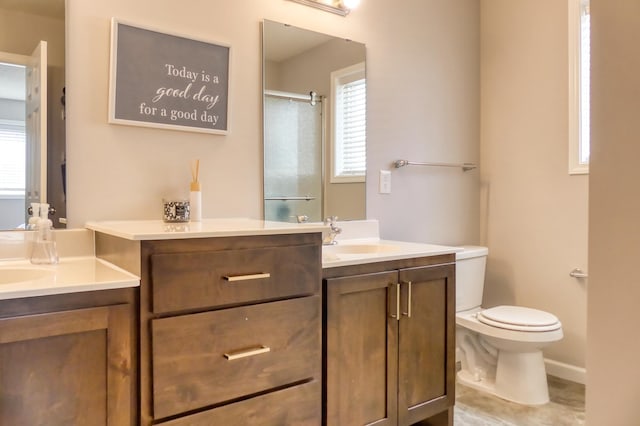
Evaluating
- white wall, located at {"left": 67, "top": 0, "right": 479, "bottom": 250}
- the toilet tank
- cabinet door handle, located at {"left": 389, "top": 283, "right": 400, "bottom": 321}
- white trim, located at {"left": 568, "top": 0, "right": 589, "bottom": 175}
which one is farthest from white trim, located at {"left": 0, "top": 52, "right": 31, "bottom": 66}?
white trim, located at {"left": 568, "top": 0, "right": 589, "bottom": 175}

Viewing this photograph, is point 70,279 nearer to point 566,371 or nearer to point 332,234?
point 332,234

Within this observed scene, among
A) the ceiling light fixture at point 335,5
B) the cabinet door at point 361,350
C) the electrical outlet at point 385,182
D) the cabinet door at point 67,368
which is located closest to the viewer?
the cabinet door at point 67,368

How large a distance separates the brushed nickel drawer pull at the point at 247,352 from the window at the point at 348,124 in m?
1.07

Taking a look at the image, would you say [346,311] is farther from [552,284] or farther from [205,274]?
[552,284]

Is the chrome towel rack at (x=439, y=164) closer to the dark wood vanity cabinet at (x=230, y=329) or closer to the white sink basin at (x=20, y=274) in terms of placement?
the dark wood vanity cabinet at (x=230, y=329)

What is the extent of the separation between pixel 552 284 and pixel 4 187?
8.81ft

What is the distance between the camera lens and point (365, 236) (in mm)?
2303

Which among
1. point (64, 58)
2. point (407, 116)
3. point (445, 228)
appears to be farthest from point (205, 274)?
point (445, 228)

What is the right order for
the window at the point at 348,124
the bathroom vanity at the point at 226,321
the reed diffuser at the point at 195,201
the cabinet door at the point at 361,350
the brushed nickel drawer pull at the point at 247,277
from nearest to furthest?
the bathroom vanity at the point at 226,321 → the brushed nickel drawer pull at the point at 247,277 → the cabinet door at the point at 361,350 → the reed diffuser at the point at 195,201 → the window at the point at 348,124

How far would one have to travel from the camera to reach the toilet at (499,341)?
7.13 feet

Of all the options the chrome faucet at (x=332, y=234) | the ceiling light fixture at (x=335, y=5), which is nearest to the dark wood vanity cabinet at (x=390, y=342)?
the chrome faucet at (x=332, y=234)

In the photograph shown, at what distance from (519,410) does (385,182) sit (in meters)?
1.30

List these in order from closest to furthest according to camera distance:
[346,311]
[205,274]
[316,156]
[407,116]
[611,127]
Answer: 1. [611,127]
2. [205,274]
3. [346,311]
4. [316,156]
5. [407,116]

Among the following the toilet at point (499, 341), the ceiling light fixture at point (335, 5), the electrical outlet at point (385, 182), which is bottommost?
the toilet at point (499, 341)
